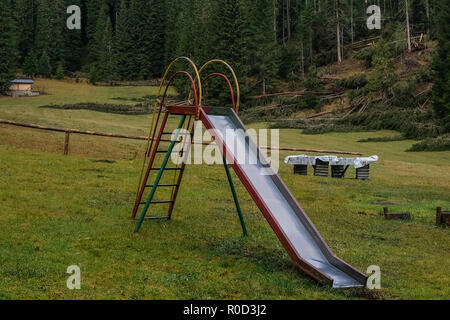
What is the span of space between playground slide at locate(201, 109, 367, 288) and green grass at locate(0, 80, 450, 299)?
0.28 m

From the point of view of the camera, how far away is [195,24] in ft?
243

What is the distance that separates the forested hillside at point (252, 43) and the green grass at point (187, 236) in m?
26.6

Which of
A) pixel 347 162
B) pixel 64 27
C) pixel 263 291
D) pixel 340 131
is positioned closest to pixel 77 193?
→ pixel 263 291

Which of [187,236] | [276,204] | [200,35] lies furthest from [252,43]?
[276,204]

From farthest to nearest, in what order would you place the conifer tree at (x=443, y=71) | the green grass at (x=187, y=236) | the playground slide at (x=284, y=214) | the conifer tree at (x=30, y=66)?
the conifer tree at (x=30, y=66) < the conifer tree at (x=443, y=71) < the playground slide at (x=284, y=214) < the green grass at (x=187, y=236)

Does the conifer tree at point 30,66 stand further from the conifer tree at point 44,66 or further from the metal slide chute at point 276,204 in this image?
the metal slide chute at point 276,204

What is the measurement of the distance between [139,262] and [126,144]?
19.9m

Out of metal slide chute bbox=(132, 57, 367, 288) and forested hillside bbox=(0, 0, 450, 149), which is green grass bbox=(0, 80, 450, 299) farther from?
forested hillside bbox=(0, 0, 450, 149)

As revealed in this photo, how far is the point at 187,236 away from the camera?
37.6 feet

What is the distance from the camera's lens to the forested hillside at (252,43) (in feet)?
178

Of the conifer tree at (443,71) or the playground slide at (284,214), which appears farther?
the conifer tree at (443,71)

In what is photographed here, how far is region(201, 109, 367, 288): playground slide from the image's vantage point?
8.51m

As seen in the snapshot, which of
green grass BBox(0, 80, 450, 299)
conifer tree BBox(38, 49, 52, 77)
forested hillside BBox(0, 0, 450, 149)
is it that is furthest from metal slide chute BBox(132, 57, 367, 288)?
conifer tree BBox(38, 49, 52, 77)

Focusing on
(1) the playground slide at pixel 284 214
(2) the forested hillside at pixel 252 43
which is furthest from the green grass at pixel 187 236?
(2) the forested hillside at pixel 252 43
